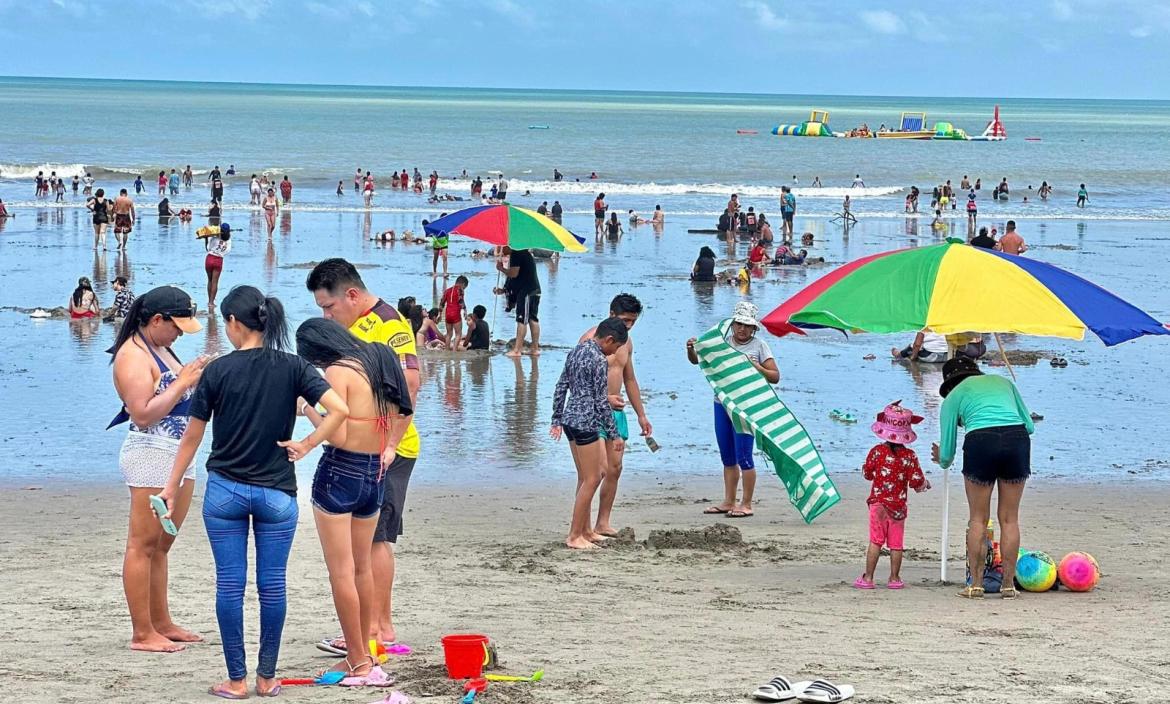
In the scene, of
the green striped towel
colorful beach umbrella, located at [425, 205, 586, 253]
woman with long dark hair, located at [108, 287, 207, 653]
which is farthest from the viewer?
colorful beach umbrella, located at [425, 205, 586, 253]

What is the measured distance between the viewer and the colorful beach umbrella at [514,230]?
46.4 feet

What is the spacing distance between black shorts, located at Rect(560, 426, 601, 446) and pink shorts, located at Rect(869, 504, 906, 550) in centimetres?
173

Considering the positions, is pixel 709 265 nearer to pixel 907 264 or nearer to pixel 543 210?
pixel 543 210

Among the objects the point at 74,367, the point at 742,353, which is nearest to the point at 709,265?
the point at 74,367

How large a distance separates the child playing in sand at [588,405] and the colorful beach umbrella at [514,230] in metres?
5.41

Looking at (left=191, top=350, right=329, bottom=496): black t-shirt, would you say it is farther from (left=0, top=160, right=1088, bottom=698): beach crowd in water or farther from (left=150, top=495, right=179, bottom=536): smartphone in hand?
(left=150, top=495, right=179, bottom=536): smartphone in hand

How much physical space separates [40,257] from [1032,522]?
71.2 feet

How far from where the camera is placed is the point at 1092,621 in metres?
6.84

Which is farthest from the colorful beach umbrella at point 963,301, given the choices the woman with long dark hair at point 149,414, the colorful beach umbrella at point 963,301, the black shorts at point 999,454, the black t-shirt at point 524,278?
the black t-shirt at point 524,278

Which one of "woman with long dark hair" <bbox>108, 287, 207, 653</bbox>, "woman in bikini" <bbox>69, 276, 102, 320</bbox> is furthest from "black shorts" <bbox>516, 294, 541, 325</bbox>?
"woman with long dark hair" <bbox>108, 287, 207, 653</bbox>

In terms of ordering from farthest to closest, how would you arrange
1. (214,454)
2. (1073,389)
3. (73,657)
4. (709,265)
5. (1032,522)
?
(709,265) < (1073,389) < (1032,522) < (73,657) < (214,454)

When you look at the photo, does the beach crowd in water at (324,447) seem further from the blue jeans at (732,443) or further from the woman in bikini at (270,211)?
the woman in bikini at (270,211)

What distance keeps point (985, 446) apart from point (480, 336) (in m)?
9.98

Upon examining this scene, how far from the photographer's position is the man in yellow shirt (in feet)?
19.9
